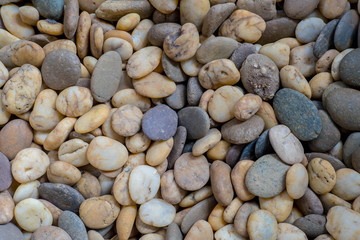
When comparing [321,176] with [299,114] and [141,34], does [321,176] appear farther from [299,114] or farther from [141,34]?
[141,34]

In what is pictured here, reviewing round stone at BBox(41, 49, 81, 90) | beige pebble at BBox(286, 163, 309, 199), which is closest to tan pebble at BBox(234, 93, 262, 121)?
beige pebble at BBox(286, 163, 309, 199)

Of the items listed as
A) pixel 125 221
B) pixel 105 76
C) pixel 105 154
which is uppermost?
pixel 105 76

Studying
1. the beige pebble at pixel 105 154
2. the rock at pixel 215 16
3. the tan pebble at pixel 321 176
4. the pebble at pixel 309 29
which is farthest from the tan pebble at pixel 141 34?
the tan pebble at pixel 321 176

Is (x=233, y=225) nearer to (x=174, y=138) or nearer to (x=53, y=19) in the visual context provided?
(x=174, y=138)

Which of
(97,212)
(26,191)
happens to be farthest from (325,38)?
(26,191)

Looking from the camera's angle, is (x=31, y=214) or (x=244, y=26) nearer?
(x=31, y=214)

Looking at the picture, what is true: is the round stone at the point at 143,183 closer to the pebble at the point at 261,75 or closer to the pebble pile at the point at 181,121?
the pebble pile at the point at 181,121
